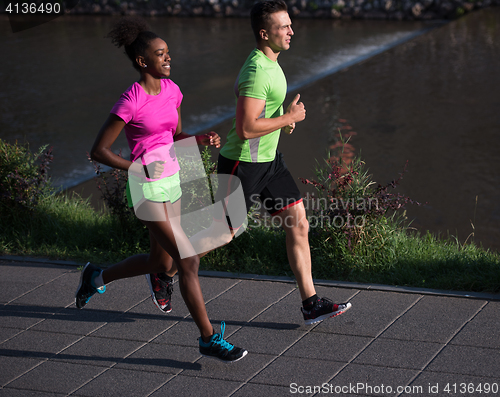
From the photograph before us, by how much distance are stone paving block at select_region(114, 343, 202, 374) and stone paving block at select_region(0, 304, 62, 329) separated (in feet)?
2.91

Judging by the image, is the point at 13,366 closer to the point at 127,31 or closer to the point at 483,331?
the point at 127,31

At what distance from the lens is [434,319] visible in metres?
3.65

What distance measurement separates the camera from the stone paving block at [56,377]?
126 inches

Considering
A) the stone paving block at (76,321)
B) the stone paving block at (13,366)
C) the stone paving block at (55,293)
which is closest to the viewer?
the stone paving block at (13,366)

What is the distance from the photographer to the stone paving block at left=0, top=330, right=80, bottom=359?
3.56 m

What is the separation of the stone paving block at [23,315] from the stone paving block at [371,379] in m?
2.04

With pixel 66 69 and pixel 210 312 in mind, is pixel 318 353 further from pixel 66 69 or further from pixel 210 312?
pixel 66 69

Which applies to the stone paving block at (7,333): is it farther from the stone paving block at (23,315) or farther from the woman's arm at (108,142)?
the woman's arm at (108,142)

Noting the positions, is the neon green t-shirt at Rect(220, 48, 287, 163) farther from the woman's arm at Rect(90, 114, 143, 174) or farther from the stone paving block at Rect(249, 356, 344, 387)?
the stone paving block at Rect(249, 356, 344, 387)

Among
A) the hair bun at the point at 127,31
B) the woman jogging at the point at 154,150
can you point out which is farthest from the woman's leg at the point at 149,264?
the hair bun at the point at 127,31

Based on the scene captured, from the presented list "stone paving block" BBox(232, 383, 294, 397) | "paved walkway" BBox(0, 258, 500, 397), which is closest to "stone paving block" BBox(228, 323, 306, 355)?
"paved walkway" BBox(0, 258, 500, 397)

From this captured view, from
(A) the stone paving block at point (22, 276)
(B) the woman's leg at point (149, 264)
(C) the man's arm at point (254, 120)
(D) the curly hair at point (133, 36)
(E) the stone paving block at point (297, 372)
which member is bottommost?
(E) the stone paving block at point (297, 372)

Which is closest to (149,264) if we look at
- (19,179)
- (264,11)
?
(264,11)

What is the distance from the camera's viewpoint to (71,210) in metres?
5.63
